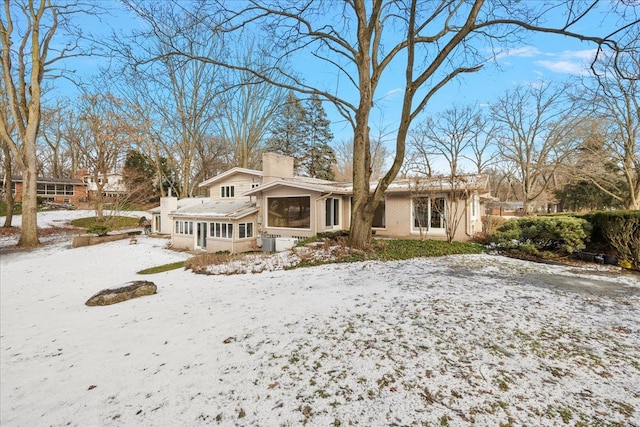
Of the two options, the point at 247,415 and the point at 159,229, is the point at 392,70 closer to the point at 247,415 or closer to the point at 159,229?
the point at 247,415

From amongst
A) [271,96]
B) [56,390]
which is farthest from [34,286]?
[271,96]

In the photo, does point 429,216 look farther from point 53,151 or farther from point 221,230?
point 53,151

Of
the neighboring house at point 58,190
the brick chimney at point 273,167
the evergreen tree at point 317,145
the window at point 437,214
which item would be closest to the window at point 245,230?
the brick chimney at point 273,167

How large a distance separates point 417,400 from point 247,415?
1.55m

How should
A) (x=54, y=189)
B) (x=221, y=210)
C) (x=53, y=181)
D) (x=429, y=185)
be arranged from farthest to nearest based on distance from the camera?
1. (x=54, y=189)
2. (x=53, y=181)
3. (x=221, y=210)
4. (x=429, y=185)

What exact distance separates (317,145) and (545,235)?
2532cm

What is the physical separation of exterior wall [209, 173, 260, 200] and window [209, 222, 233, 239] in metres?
3.15

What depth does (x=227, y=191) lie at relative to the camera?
19547 millimetres

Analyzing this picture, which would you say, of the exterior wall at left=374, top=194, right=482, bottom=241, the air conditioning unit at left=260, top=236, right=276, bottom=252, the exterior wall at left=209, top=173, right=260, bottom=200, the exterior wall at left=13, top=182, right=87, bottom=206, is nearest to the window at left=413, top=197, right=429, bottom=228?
the exterior wall at left=374, top=194, right=482, bottom=241

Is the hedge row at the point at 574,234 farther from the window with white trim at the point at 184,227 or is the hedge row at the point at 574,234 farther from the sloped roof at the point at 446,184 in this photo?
the window with white trim at the point at 184,227

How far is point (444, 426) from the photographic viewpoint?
224 cm

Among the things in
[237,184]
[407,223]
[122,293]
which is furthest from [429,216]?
[237,184]

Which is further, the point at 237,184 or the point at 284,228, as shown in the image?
the point at 237,184

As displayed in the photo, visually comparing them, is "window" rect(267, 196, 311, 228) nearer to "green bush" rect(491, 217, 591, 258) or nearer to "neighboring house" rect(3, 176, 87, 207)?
"green bush" rect(491, 217, 591, 258)
